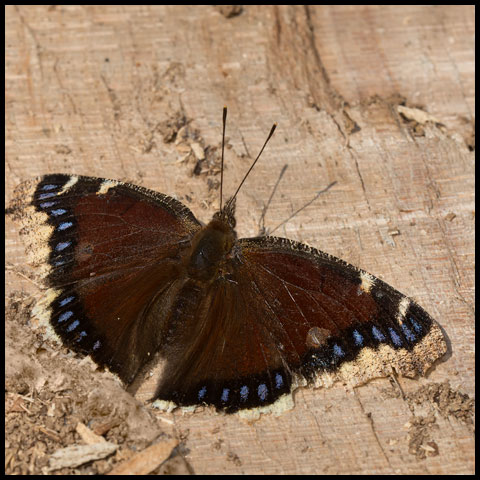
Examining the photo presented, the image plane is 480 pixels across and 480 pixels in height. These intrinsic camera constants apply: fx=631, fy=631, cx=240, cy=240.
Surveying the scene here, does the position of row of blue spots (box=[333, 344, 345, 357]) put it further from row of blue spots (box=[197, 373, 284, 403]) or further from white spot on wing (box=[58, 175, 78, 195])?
white spot on wing (box=[58, 175, 78, 195])

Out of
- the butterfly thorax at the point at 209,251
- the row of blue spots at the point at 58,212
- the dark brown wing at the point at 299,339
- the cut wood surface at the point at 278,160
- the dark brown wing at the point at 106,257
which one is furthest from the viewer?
the row of blue spots at the point at 58,212

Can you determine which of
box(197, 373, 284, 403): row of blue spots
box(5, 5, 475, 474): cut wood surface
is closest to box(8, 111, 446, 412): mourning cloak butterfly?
box(197, 373, 284, 403): row of blue spots

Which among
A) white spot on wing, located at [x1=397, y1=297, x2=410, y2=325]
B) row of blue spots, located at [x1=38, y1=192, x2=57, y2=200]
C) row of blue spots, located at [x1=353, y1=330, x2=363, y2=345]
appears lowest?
row of blue spots, located at [x1=353, y1=330, x2=363, y2=345]

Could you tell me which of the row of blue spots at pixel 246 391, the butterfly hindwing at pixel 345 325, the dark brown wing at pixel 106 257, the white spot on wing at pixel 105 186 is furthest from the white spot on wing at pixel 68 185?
the row of blue spots at pixel 246 391

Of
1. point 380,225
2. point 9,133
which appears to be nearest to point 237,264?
point 380,225

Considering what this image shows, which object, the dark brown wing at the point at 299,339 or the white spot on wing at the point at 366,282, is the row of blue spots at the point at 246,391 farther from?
the white spot on wing at the point at 366,282

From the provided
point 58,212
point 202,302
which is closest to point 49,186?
point 58,212

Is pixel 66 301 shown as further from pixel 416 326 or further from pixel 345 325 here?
pixel 416 326
